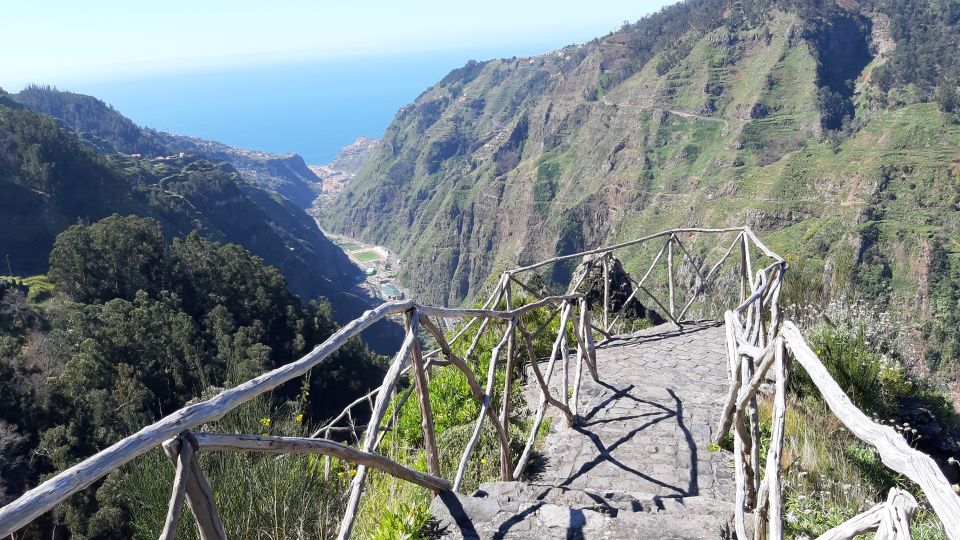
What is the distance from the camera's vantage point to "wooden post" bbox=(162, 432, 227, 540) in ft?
5.56

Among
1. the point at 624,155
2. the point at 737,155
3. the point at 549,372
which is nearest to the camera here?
the point at 549,372

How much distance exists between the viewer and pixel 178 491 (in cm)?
161

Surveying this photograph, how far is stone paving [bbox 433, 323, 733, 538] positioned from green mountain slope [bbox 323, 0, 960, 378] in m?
3.99

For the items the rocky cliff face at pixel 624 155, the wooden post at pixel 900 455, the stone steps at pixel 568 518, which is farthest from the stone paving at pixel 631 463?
the rocky cliff face at pixel 624 155

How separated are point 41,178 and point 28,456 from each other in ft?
118

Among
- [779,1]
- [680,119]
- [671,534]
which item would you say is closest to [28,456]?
[671,534]

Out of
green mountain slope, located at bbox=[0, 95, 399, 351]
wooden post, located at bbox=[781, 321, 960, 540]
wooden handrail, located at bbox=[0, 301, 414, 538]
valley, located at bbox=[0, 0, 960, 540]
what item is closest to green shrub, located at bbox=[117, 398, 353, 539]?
valley, located at bbox=[0, 0, 960, 540]

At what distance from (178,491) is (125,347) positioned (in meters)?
Answer: 20.0

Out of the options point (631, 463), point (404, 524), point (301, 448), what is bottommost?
point (631, 463)

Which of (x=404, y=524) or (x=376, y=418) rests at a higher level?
(x=376, y=418)

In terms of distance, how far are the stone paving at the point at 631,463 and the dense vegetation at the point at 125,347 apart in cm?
215

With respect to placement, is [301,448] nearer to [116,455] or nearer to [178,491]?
[178,491]

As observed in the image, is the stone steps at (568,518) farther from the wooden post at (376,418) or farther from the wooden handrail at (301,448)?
the wooden post at (376,418)

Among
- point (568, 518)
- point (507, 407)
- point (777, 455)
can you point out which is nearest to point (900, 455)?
point (777, 455)
